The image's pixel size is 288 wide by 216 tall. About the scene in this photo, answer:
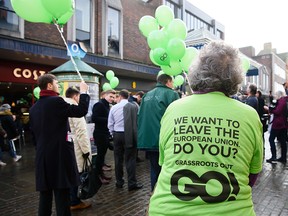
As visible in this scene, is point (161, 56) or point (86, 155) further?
point (161, 56)

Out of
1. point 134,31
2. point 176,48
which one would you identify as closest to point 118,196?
point 176,48

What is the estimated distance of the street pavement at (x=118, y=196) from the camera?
4.27 meters

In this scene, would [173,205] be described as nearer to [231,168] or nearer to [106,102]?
[231,168]

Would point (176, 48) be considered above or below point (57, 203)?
above

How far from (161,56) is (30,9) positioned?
8.22ft

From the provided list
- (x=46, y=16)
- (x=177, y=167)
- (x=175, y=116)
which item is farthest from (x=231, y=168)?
(x=46, y=16)

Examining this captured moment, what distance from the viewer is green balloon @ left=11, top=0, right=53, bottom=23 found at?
3.50 metres

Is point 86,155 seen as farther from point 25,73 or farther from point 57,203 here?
point 25,73

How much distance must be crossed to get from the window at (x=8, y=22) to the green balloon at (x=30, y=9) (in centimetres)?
850

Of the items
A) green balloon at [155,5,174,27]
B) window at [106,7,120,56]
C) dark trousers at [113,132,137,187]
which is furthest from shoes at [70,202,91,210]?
window at [106,7,120,56]

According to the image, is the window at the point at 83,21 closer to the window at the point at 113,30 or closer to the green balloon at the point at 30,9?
the window at the point at 113,30

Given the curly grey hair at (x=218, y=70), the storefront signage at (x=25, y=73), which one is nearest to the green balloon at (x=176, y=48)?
the curly grey hair at (x=218, y=70)

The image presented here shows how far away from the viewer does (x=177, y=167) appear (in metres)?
1.45

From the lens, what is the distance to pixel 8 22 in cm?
1127
